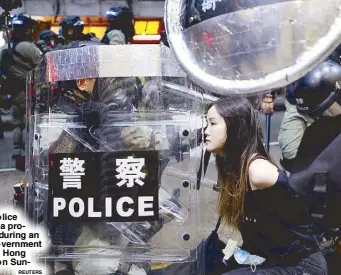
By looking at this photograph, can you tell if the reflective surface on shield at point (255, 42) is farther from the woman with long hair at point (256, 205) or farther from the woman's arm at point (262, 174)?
the woman's arm at point (262, 174)

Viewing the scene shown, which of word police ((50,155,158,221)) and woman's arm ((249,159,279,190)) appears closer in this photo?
woman's arm ((249,159,279,190))

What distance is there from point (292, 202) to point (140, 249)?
85 centimetres

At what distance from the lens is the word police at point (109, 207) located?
2.84 m

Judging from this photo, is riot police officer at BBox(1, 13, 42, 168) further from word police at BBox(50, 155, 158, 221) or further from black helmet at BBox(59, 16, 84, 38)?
word police at BBox(50, 155, 158, 221)

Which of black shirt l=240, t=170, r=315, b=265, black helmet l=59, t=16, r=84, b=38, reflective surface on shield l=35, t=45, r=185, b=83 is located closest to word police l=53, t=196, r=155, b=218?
black shirt l=240, t=170, r=315, b=265

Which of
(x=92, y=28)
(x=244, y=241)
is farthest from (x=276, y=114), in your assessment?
(x=244, y=241)

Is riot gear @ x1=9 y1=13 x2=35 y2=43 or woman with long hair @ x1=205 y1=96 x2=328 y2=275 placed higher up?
riot gear @ x1=9 y1=13 x2=35 y2=43

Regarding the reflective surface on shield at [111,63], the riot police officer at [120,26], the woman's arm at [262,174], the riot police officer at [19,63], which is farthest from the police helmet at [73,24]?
the woman's arm at [262,174]

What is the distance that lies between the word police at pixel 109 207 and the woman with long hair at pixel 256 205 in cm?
44

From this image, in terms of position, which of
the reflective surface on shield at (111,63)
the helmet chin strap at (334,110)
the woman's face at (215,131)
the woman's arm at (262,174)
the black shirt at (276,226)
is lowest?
the black shirt at (276,226)

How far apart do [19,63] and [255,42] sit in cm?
543

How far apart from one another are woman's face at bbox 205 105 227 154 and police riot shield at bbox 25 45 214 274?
61 mm

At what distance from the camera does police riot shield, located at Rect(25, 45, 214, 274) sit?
2.84 meters

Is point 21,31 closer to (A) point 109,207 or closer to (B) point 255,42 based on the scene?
(A) point 109,207
